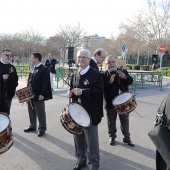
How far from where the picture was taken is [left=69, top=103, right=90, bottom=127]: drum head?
362cm

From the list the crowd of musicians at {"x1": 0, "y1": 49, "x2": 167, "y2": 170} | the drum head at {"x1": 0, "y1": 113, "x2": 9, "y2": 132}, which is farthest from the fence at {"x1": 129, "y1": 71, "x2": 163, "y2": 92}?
the drum head at {"x1": 0, "y1": 113, "x2": 9, "y2": 132}

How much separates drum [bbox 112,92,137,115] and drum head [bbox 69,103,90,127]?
1.23 m

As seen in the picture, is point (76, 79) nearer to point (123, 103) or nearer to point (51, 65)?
point (123, 103)

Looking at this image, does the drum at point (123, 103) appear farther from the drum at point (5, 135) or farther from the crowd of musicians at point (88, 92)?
the drum at point (5, 135)

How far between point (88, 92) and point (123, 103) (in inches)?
50.3

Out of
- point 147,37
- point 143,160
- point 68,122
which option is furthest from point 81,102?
point 147,37

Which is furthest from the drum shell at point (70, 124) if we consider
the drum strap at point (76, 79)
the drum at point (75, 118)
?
the drum strap at point (76, 79)

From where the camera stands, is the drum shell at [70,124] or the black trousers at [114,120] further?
the black trousers at [114,120]

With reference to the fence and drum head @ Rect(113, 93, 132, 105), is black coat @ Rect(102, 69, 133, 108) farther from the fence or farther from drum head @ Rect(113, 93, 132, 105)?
the fence

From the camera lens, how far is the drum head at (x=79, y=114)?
362 centimetres

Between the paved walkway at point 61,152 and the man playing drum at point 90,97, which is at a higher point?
the man playing drum at point 90,97

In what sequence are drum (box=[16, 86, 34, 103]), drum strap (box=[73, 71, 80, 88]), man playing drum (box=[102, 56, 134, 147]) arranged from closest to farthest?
drum strap (box=[73, 71, 80, 88])
man playing drum (box=[102, 56, 134, 147])
drum (box=[16, 86, 34, 103])

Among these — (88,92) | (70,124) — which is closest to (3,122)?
(70,124)

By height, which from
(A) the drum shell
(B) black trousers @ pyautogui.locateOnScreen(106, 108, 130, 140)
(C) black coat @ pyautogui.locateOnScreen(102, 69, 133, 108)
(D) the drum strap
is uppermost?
(D) the drum strap
